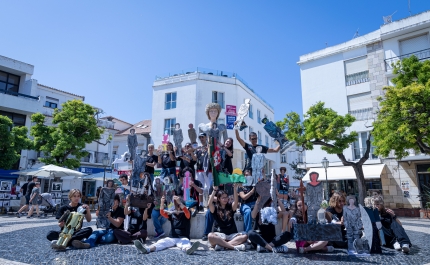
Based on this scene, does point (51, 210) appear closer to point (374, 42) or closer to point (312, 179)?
point (312, 179)

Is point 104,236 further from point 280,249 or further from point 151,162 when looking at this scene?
point 280,249

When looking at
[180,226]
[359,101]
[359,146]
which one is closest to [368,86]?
[359,101]

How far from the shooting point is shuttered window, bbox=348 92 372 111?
73.2ft

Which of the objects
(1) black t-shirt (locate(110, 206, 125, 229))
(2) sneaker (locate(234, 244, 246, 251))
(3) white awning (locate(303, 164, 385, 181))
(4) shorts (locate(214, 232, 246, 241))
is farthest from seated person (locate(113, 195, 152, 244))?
(3) white awning (locate(303, 164, 385, 181))

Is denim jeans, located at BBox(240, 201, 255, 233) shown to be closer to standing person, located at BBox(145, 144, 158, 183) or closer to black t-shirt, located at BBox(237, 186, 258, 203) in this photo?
black t-shirt, located at BBox(237, 186, 258, 203)

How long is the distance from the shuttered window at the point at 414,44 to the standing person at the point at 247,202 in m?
19.7

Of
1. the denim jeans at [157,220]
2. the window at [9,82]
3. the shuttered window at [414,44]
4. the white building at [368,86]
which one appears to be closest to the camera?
the denim jeans at [157,220]

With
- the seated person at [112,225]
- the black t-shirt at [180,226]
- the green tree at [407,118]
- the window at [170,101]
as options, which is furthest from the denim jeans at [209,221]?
the window at [170,101]

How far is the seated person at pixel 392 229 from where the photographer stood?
6609mm

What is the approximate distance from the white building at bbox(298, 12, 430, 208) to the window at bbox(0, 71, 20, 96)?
24516mm

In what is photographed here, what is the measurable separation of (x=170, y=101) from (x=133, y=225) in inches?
1021

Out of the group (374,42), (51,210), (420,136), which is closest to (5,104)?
(51,210)

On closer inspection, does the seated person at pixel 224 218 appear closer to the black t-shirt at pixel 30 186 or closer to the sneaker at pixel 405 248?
the sneaker at pixel 405 248

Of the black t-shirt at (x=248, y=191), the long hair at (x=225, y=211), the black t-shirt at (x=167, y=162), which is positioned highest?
the black t-shirt at (x=167, y=162)
